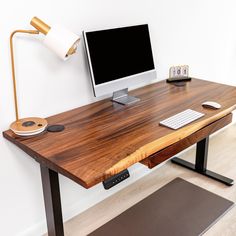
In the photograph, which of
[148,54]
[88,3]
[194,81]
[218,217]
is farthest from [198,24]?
[218,217]

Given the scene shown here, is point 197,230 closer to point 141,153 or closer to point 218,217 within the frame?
point 218,217

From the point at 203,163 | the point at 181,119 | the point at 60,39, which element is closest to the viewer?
the point at 60,39

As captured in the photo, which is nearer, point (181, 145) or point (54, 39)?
point (54, 39)

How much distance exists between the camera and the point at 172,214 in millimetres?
2221

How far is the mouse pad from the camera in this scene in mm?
2086

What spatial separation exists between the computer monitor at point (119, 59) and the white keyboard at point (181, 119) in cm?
34

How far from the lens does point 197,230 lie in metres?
2.06

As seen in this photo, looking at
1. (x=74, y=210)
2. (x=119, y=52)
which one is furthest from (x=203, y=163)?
(x=119, y=52)

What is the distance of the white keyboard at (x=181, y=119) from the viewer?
1769 millimetres

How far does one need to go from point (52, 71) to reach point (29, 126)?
35 centimetres

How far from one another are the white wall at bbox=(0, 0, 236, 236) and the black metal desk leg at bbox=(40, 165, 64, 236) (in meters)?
0.25

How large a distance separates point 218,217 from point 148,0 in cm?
147

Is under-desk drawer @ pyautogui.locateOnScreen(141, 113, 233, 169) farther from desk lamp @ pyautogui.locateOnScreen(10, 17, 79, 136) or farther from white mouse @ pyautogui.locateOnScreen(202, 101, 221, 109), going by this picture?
desk lamp @ pyautogui.locateOnScreen(10, 17, 79, 136)

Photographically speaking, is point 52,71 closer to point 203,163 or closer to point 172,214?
point 172,214
